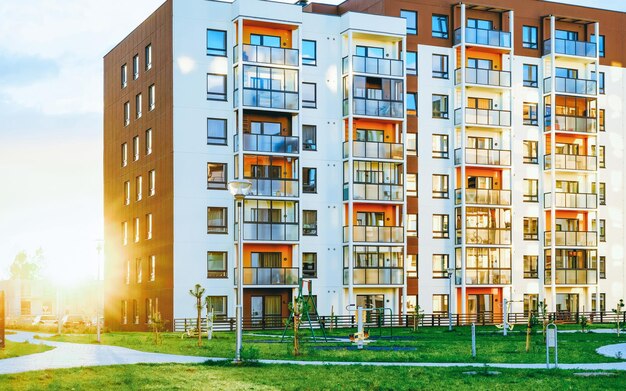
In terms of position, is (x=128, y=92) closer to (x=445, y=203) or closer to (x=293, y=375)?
(x=445, y=203)

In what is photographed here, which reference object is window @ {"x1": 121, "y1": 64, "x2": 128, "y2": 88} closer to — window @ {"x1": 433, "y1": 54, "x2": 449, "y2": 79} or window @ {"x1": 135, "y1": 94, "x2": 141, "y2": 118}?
window @ {"x1": 135, "y1": 94, "x2": 141, "y2": 118}

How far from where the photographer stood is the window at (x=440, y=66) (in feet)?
221

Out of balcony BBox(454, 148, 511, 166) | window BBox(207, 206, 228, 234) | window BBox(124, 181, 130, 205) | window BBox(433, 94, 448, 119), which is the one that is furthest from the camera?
window BBox(124, 181, 130, 205)

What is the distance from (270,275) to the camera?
5994 centimetres

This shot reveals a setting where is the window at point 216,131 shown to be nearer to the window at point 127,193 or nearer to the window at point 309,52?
the window at point 309,52

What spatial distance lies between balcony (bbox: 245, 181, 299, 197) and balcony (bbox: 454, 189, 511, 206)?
12804 mm

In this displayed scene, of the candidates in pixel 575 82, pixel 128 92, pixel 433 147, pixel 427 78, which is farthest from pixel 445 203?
pixel 128 92

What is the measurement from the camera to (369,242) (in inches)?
2477

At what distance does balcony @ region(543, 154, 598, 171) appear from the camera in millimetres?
69750

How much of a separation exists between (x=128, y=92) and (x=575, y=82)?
33.0m

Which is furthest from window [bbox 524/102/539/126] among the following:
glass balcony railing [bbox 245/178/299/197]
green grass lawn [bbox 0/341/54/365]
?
green grass lawn [bbox 0/341/54/365]

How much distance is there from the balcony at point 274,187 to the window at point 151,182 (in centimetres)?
699

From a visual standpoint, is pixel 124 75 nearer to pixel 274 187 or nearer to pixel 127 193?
pixel 127 193

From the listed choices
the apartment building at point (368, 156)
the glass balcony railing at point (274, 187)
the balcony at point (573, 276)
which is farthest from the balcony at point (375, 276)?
the balcony at point (573, 276)
